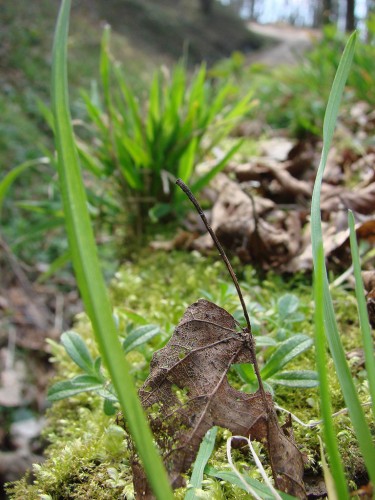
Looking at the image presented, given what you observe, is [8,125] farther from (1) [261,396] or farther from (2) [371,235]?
(1) [261,396]

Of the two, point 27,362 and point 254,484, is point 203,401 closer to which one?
point 254,484

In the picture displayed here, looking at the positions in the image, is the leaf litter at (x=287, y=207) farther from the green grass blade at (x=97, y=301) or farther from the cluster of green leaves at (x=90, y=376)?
the green grass blade at (x=97, y=301)

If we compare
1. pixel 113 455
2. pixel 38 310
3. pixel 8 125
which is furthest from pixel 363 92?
pixel 8 125

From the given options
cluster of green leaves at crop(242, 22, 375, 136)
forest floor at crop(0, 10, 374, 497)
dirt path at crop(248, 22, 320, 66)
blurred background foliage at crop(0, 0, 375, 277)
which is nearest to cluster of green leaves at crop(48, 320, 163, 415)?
blurred background foliage at crop(0, 0, 375, 277)

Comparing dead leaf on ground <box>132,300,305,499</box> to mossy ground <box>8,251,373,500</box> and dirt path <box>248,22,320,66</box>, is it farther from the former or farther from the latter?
dirt path <box>248,22,320,66</box>

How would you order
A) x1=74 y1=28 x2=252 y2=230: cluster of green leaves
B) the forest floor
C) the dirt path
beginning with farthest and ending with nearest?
1. the dirt path
2. the forest floor
3. x1=74 y1=28 x2=252 y2=230: cluster of green leaves
